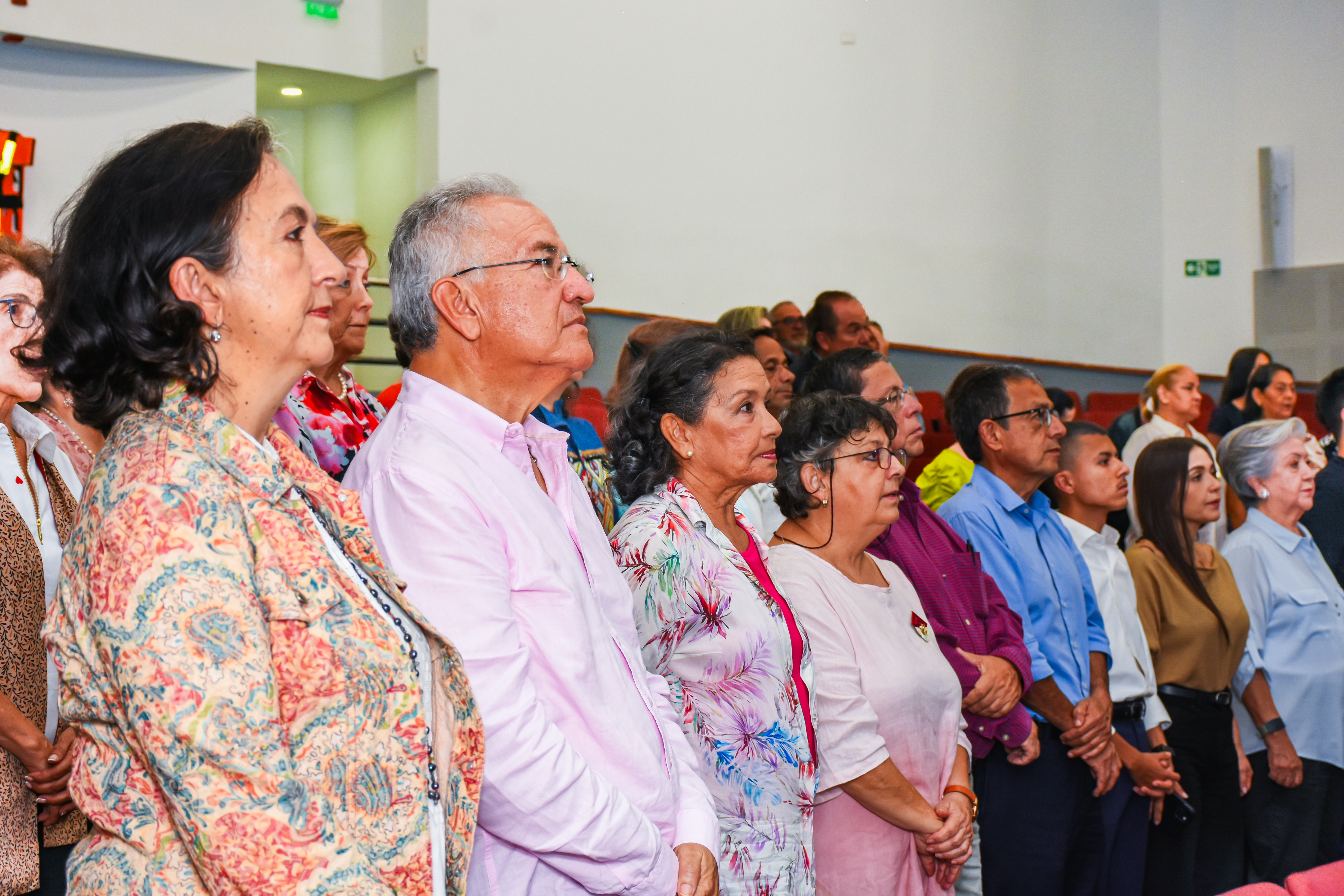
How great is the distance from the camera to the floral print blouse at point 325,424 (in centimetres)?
197

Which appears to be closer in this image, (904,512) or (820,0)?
(904,512)

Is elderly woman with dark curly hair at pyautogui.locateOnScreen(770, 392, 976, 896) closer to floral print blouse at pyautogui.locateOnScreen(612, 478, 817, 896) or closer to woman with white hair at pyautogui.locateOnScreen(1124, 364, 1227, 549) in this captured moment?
floral print blouse at pyautogui.locateOnScreen(612, 478, 817, 896)

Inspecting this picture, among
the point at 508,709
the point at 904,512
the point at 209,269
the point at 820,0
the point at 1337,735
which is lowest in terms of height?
the point at 1337,735

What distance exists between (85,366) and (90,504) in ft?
0.51

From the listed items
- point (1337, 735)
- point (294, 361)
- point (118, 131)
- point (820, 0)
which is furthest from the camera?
point (820, 0)

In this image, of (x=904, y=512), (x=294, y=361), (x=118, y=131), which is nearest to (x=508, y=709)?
(x=294, y=361)

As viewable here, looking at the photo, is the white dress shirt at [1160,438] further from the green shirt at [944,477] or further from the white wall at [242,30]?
the white wall at [242,30]

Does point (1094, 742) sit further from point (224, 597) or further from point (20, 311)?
point (20, 311)

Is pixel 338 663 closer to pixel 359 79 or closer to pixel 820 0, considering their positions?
pixel 359 79

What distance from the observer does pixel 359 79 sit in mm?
6230

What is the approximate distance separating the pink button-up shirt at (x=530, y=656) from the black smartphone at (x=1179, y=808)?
6.11 ft

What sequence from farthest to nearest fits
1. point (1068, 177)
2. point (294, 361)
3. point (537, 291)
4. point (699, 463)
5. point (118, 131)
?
point (1068, 177) < point (118, 131) < point (699, 463) < point (537, 291) < point (294, 361)

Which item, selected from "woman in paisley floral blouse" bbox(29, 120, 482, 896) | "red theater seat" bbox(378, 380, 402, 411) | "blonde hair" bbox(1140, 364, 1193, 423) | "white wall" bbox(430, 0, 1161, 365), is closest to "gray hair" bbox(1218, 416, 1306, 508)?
"blonde hair" bbox(1140, 364, 1193, 423)

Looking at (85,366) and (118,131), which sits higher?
(118,131)
